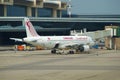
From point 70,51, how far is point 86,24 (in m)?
77.6

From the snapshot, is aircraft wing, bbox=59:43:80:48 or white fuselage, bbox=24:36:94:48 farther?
aircraft wing, bbox=59:43:80:48

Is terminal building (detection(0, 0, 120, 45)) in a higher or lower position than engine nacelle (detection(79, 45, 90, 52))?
higher

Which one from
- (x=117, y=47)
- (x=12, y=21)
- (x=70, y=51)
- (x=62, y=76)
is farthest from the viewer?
(x=12, y=21)

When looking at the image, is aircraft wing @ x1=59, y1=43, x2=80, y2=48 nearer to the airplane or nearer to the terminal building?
the airplane

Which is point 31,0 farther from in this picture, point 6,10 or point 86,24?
point 86,24

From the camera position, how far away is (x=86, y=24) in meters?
162

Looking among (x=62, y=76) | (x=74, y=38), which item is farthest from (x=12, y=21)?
(x=62, y=76)

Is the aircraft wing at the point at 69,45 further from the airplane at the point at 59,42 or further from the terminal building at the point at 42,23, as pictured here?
the terminal building at the point at 42,23

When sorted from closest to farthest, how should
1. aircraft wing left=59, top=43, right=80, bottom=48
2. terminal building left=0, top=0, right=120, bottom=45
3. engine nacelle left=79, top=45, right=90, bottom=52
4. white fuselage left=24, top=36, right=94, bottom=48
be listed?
white fuselage left=24, top=36, right=94, bottom=48
engine nacelle left=79, top=45, right=90, bottom=52
aircraft wing left=59, top=43, right=80, bottom=48
terminal building left=0, top=0, right=120, bottom=45

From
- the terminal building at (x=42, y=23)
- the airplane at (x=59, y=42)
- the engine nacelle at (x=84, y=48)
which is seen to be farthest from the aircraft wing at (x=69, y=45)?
the terminal building at (x=42, y=23)

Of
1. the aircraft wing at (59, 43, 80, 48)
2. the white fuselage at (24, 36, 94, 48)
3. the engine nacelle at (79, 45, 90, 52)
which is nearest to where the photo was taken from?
the white fuselage at (24, 36, 94, 48)

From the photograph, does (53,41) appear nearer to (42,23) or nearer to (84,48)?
(84,48)

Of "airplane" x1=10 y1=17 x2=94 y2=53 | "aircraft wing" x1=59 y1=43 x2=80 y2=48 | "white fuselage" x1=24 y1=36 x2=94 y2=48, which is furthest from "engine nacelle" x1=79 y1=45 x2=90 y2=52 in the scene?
"white fuselage" x1=24 y1=36 x2=94 y2=48

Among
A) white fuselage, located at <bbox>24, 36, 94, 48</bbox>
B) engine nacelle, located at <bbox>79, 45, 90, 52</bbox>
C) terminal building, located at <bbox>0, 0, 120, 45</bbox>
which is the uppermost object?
terminal building, located at <bbox>0, 0, 120, 45</bbox>
